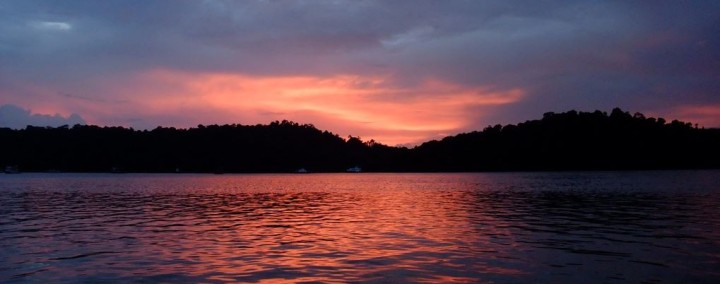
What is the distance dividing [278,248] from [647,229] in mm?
21583

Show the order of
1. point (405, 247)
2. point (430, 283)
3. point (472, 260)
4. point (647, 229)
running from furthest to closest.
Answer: point (647, 229)
point (405, 247)
point (472, 260)
point (430, 283)

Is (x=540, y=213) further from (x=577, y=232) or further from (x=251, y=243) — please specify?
(x=251, y=243)

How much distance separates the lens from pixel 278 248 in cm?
2802

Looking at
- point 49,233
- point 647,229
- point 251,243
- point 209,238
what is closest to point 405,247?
point 251,243

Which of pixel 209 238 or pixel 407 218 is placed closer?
pixel 209 238

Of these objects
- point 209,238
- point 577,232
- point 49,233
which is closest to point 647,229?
point 577,232

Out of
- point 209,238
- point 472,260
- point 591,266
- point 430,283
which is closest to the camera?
point 430,283

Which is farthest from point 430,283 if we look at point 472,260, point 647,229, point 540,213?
point 540,213

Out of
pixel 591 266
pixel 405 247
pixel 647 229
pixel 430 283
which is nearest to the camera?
pixel 430 283

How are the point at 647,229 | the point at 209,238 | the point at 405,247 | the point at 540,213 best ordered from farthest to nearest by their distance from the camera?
the point at 540,213, the point at 647,229, the point at 209,238, the point at 405,247

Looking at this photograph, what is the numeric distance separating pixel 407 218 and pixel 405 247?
14.9 metres

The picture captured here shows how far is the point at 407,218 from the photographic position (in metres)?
42.7

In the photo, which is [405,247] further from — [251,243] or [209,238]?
[209,238]

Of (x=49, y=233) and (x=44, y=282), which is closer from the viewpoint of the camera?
(x=44, y=282)
